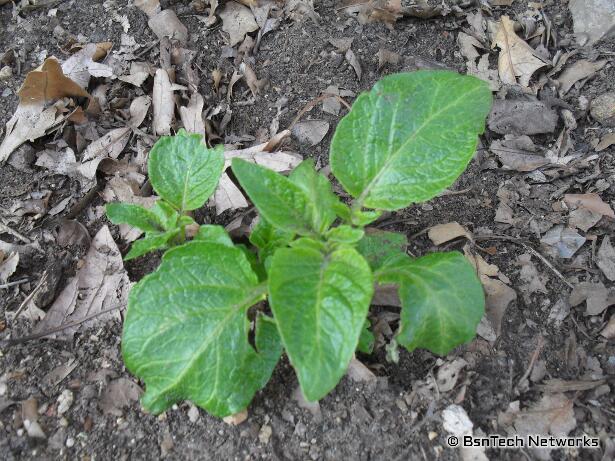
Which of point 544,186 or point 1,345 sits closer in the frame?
point 1,345

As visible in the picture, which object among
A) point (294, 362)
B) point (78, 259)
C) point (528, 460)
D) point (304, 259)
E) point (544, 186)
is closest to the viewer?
point (294, 362)

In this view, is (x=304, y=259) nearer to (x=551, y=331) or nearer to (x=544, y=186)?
(x=551, y=331)

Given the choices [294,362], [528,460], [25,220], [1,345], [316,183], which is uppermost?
[316,183]

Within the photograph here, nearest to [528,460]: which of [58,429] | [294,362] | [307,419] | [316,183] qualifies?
[307,419]

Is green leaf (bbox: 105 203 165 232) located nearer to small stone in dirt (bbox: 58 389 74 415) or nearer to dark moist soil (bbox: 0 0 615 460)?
dark moist soil (bbox: 0 0 615 460)

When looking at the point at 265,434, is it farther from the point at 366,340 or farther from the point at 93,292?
the point at 93,292

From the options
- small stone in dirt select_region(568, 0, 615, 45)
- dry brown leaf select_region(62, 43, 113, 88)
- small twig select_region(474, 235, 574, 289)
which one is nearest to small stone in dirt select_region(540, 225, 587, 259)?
small twig select_region(474, 235, 574, 289)

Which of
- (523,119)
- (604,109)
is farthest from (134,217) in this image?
(604,109)
